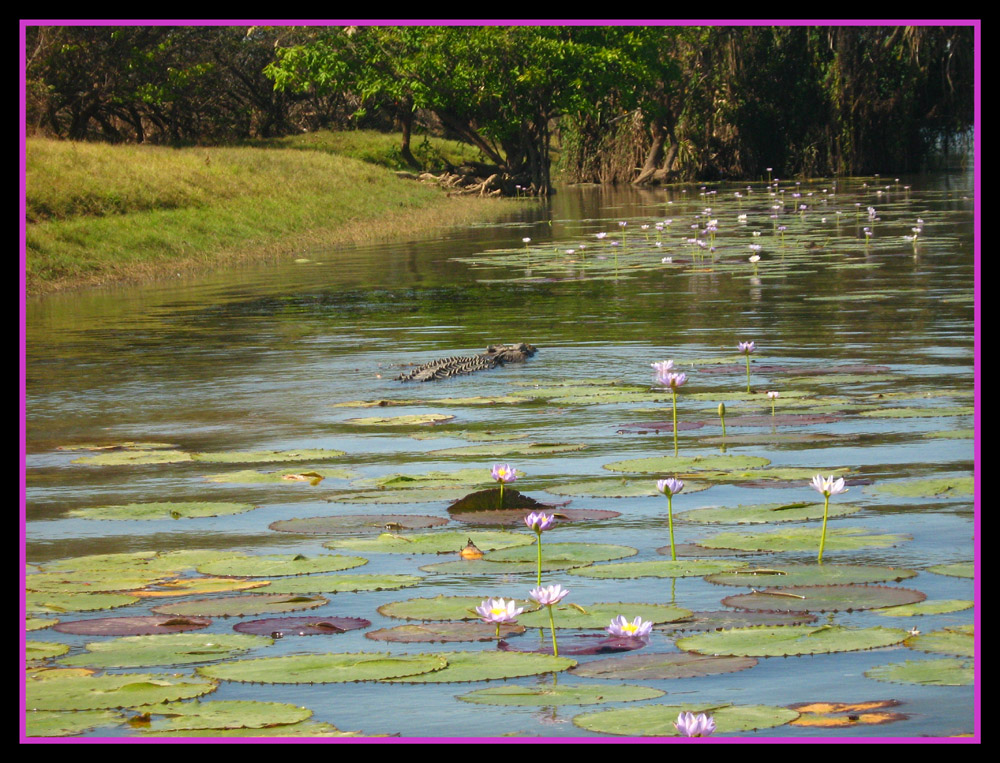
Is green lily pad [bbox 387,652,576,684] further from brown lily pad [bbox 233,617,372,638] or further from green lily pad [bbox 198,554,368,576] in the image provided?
green lily pad [bbox 198,554,368,576]

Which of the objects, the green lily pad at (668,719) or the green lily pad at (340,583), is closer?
the green lily pad at (668,719)

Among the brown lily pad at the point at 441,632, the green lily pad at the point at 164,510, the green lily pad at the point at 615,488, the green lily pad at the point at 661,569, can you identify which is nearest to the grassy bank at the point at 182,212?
the green lily pad at the point at 164,510

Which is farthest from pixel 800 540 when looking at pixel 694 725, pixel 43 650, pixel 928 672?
pixel 43 650

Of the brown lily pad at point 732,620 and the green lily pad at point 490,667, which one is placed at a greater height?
the brown lily pad at point 732,620

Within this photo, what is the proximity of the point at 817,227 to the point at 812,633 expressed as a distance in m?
19.3

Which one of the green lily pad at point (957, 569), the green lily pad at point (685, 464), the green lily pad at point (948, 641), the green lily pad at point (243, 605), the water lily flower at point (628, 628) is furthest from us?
the green lily pad at point (685, 464)

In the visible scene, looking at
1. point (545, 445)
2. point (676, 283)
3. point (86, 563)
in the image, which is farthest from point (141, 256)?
point (86, 563)

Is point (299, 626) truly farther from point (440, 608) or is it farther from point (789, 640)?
point (789, 640)

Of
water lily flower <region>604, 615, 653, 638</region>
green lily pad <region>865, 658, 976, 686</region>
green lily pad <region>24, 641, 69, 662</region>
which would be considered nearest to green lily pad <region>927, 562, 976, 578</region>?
green lily pad <region>865, 658, 976, 686</region>

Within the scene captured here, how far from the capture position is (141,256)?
20.0m

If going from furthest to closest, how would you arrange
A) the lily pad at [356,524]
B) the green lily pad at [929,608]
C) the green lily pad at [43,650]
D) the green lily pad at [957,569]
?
the lily pad at [356,524] < the green lily pad at [957,569] < the green lily pad at [929,608] < the green lily pad at [43,650]

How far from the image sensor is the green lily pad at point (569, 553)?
15.3 feet

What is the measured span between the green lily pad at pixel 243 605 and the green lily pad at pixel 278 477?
6.16ft

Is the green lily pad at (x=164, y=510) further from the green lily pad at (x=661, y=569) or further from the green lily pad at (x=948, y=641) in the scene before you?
the green lily pad at (x=948, y=641)
